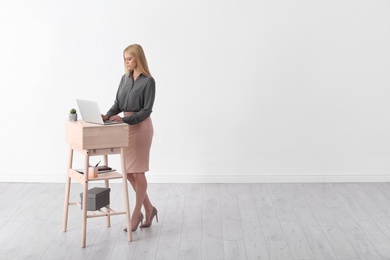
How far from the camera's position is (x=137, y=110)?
4.84 m

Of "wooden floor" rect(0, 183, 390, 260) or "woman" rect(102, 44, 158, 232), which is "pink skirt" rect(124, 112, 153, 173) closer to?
"woman" rect(102, 44, 158, 232)

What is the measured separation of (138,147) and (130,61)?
0.63 metres

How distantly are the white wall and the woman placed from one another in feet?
5.02

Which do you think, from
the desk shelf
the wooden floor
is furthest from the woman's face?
the wooden floor

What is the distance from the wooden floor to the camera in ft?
14.6

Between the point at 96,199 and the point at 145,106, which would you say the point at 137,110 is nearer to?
the point at 145,106

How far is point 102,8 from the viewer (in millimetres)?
6340

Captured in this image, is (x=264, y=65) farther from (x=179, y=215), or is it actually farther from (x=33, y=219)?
(x=33, y=219)

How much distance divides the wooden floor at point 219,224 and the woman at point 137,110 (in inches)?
15.8

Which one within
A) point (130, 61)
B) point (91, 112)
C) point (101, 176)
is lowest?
point (101, 176)

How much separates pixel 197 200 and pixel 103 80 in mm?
1544

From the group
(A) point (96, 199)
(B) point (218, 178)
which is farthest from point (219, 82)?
(A) point (96, 199)

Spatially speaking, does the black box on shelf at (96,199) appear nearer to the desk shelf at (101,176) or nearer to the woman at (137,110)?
the desk shelf at (101,176)

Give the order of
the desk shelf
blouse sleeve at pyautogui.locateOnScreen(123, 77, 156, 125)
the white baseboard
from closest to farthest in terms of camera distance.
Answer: the desk shelf
blouse sleeve at pyautogui.locateOnScreen(123, 77, 156, 125)
the white baseboard
